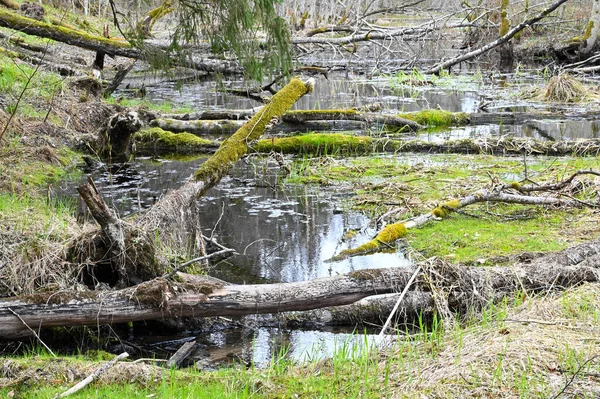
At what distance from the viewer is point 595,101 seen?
60.5 ft

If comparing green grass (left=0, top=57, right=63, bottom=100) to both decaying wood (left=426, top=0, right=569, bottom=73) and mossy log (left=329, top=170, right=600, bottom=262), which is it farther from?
decaying wood (left=426, top=0, right=569, bottom=73)

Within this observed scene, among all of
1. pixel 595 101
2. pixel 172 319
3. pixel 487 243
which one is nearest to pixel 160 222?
pixel 172 319

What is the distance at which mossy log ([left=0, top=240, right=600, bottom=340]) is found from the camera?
17.5 feet

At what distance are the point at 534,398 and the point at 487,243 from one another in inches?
175

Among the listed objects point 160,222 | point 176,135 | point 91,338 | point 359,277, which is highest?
point 176,135

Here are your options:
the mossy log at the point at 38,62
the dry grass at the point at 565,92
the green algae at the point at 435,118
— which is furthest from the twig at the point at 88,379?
the dry grass at the point at 565,92

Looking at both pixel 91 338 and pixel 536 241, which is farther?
pixel 536 241

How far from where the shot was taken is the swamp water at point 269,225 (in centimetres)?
581

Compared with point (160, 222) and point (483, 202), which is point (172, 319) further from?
point (483, 202)

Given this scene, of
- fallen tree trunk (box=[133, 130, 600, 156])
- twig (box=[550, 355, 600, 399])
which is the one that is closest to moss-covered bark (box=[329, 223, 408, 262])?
twig (box=[550, 355, 600, 399])

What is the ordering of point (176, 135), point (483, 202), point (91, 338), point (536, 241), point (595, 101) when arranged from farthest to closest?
point (595, 101) < point (176, 135) < point (483, 202) < point (536, 241) < point (91, 338)

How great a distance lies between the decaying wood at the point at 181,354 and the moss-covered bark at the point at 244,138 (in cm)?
305

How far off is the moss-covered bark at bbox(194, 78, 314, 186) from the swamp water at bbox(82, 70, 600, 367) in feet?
2.24

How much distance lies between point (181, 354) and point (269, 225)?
4.20 meters
